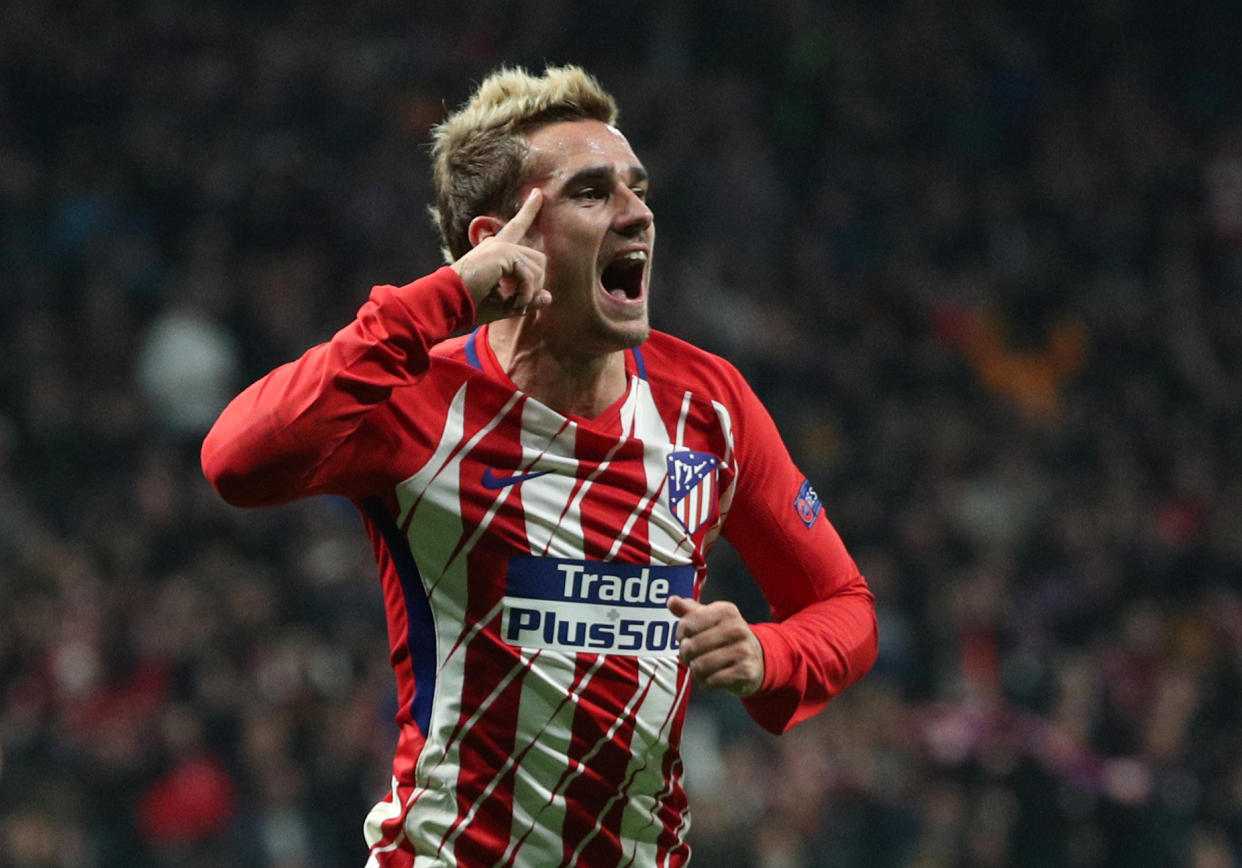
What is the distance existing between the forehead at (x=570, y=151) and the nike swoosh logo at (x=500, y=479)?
1.68ft

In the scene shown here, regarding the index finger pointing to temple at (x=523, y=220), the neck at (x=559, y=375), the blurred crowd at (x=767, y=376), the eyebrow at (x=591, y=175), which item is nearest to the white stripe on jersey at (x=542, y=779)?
the neck at (x=559, y=375)

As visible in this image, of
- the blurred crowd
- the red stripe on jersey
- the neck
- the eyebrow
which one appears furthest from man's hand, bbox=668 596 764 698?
the blurred crowd

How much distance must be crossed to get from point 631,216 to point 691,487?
0.48 m

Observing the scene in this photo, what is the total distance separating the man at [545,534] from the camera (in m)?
2.81

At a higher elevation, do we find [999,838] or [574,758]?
[574,758]

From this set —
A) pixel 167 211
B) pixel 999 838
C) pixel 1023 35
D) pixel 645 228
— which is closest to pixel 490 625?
pixel 645 228

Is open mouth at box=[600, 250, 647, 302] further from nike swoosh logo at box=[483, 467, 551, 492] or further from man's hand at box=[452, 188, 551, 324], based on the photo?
nike swoosh logo at box=[483, 467, 551, 492]

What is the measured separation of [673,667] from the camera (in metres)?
2.94

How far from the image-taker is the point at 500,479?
9.37 ft

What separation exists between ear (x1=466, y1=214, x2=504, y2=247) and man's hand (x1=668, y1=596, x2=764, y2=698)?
79 centimetres

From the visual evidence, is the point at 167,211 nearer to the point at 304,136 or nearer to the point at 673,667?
the point at 304,136

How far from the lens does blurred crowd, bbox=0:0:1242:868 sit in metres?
7.43

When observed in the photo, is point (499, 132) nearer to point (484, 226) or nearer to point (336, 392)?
point (484, 226)

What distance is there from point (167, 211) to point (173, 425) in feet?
5.25
